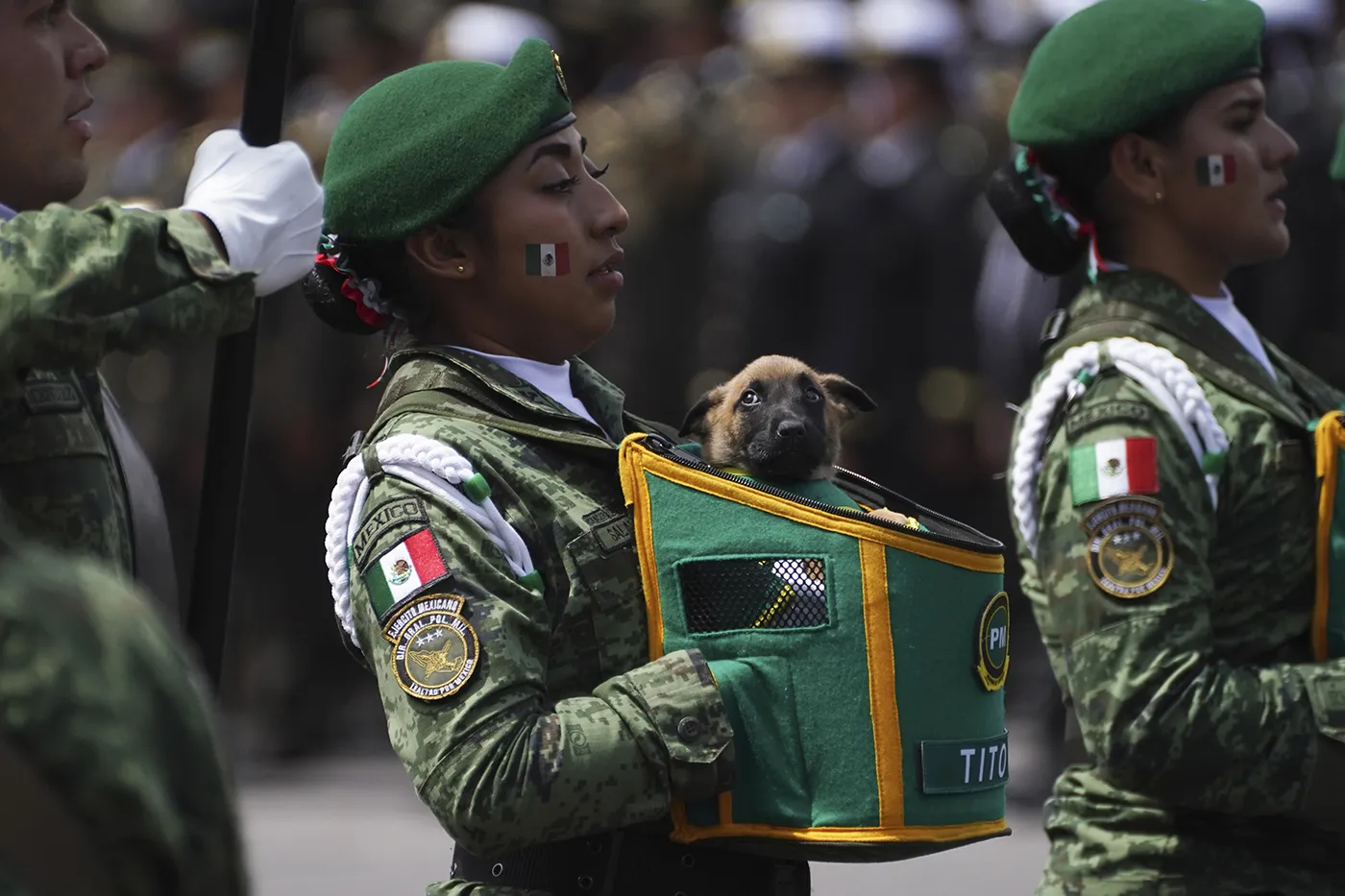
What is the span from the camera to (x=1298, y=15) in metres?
9.30

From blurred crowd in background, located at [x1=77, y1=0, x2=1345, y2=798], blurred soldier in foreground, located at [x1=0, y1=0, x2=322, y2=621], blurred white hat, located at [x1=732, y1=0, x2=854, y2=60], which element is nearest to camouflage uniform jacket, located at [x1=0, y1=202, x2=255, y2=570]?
blurred soldier in foreground, located at [x1=0, y1=0, x2=322, y2=621]

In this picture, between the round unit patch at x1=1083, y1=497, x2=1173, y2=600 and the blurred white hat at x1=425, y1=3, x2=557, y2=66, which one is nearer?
the round unit patch at x1=1083, y1=497, x2=1173, y2=600

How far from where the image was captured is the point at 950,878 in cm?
780

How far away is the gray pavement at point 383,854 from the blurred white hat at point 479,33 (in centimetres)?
362

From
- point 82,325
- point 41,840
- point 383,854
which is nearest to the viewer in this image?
point 41,840

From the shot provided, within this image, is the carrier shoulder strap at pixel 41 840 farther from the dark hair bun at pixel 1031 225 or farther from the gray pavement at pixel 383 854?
the gray pavement at pixel 383 854

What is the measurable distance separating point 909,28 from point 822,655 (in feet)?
26.1

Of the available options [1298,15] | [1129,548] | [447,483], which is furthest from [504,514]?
[1298,15]

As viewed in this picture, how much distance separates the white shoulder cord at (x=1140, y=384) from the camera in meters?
3.45

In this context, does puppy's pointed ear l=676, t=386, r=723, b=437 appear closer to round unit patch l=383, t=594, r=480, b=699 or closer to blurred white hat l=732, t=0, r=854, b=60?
round unit patch l=383, t=594, r=480, b=699

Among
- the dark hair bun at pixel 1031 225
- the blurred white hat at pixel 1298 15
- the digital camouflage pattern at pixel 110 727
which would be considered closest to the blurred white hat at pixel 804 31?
the blurred white hat at pixel 1298 15

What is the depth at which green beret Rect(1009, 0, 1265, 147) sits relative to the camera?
3.69 metres

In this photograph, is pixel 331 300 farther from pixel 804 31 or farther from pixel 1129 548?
pixel 804 31

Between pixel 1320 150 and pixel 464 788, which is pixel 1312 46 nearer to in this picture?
pixel 1320 150
